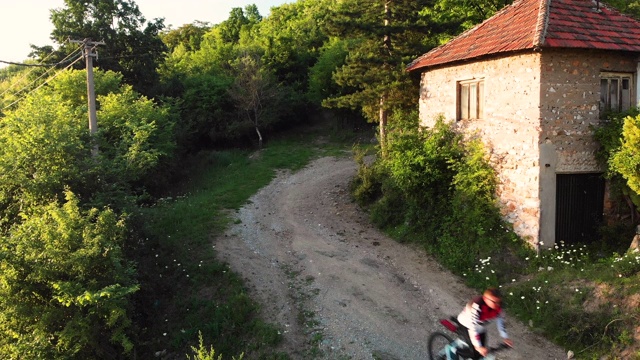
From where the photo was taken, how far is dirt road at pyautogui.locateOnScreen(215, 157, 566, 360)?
941 cm

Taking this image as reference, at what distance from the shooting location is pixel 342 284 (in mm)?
11766

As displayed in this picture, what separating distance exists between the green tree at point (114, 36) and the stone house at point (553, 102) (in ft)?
74.7

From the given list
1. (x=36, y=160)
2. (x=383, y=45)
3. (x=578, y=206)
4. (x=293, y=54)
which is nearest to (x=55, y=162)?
(x=36, y=160)

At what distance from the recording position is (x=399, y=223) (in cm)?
1526

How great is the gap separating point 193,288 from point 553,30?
36.7ft

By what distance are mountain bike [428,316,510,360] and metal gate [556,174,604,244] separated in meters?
5.49

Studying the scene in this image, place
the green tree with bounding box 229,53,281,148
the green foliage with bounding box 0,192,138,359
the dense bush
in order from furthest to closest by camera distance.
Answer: the green tree with bounding box 229,53,281,148 → the dense bush → the green foliage with bounding box 0,192,138,359

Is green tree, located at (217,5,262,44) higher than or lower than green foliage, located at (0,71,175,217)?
higher

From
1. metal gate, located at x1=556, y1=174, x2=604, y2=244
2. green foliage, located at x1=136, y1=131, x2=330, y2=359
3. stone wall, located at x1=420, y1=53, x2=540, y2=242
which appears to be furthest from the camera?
metal gate, located at x1=556, y1=174, x2=604, y2=244

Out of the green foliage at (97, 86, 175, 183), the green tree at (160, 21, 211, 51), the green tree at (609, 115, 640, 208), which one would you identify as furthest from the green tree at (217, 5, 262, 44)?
the green tree at (609, 115, 640, 208)

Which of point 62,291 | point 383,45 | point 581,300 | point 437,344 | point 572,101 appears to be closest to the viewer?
point 437,344

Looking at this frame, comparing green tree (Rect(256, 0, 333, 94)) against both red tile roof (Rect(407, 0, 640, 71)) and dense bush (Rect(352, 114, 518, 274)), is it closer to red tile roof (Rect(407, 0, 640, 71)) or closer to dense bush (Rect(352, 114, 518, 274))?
dense bush (Rect(352, 114, 518, 274))

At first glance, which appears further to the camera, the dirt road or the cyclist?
the dirt road

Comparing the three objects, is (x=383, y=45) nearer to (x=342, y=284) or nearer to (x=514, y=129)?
(x=514, y=129)
